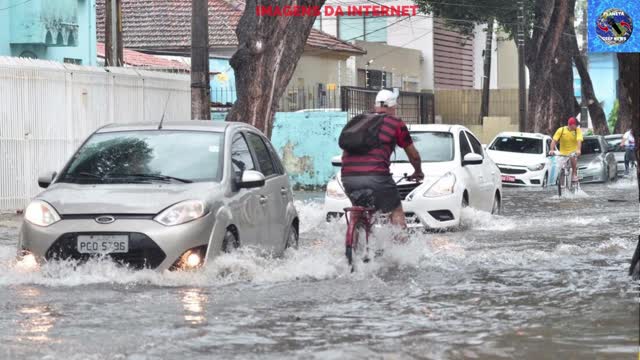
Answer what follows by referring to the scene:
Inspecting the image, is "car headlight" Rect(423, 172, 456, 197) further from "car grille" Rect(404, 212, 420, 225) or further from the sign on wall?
the sign on wall

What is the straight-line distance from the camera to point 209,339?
23.7 ft

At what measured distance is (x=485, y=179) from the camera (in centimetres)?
1700

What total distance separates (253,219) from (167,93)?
439 inches

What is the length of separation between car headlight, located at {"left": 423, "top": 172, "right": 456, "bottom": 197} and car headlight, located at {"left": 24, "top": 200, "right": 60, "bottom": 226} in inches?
255

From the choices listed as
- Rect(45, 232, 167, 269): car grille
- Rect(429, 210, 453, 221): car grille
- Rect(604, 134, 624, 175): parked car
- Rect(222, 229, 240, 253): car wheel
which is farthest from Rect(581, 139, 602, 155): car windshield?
Rect(45, 232, 167, 269): car grille

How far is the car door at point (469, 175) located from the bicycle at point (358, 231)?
18.1 feet

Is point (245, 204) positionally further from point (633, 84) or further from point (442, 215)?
point (442, 215)

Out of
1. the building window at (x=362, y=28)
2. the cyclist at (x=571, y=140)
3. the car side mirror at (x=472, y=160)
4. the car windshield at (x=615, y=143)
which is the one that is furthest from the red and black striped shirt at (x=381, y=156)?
the building window at (x=362, y=28)

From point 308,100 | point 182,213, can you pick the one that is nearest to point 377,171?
point 182,213

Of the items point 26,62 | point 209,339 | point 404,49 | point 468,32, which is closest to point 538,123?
point 468,32

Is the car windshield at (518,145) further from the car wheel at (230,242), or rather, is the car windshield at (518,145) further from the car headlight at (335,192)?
the car wheel at (230,242)

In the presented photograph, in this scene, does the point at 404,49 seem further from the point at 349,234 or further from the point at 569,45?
the point at 349,234

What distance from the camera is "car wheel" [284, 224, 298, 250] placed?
11320 mm

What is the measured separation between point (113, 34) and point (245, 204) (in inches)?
645
